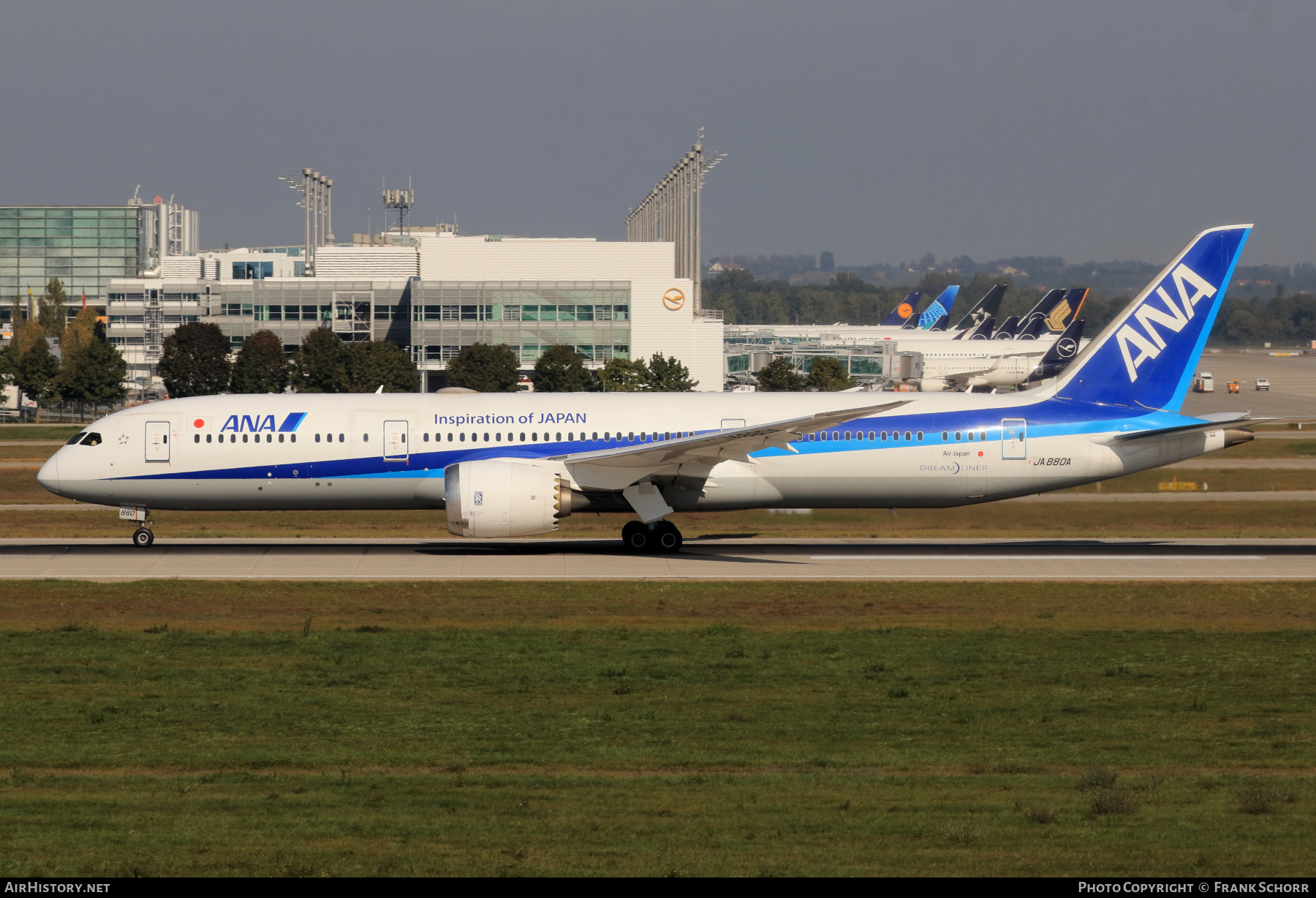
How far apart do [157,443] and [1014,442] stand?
24689 mm

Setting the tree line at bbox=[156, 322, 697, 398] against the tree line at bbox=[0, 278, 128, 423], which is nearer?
the tree line at bbox=[156, 322, 697, 398]

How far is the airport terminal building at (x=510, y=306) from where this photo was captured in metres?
126

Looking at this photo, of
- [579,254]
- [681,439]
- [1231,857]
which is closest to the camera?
[1231,857]

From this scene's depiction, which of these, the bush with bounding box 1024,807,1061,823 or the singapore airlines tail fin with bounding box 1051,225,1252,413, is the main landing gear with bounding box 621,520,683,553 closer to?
the singapore airlines tail fin with bounding box 1051,225,1252,413

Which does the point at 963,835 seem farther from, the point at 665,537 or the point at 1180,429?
the point at 1180,429

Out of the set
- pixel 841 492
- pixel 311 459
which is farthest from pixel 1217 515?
pixel 311 459

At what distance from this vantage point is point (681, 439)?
37250 mm

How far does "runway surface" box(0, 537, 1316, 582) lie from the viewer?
112 ft

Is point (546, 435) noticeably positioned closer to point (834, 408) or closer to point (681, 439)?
point (681, 439)

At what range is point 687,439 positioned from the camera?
1455 inches

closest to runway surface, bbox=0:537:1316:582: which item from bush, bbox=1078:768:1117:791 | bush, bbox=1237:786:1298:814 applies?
bush, bbox=1078:768:1117:791

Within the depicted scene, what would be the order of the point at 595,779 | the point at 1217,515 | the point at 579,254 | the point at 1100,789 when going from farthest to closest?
the point at 579,254, the point at 1217,515, the point at 595,779, the point at 1100,789

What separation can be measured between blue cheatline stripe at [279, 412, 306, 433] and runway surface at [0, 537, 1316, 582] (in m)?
3.53

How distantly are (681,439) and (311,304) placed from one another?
4399 inches
